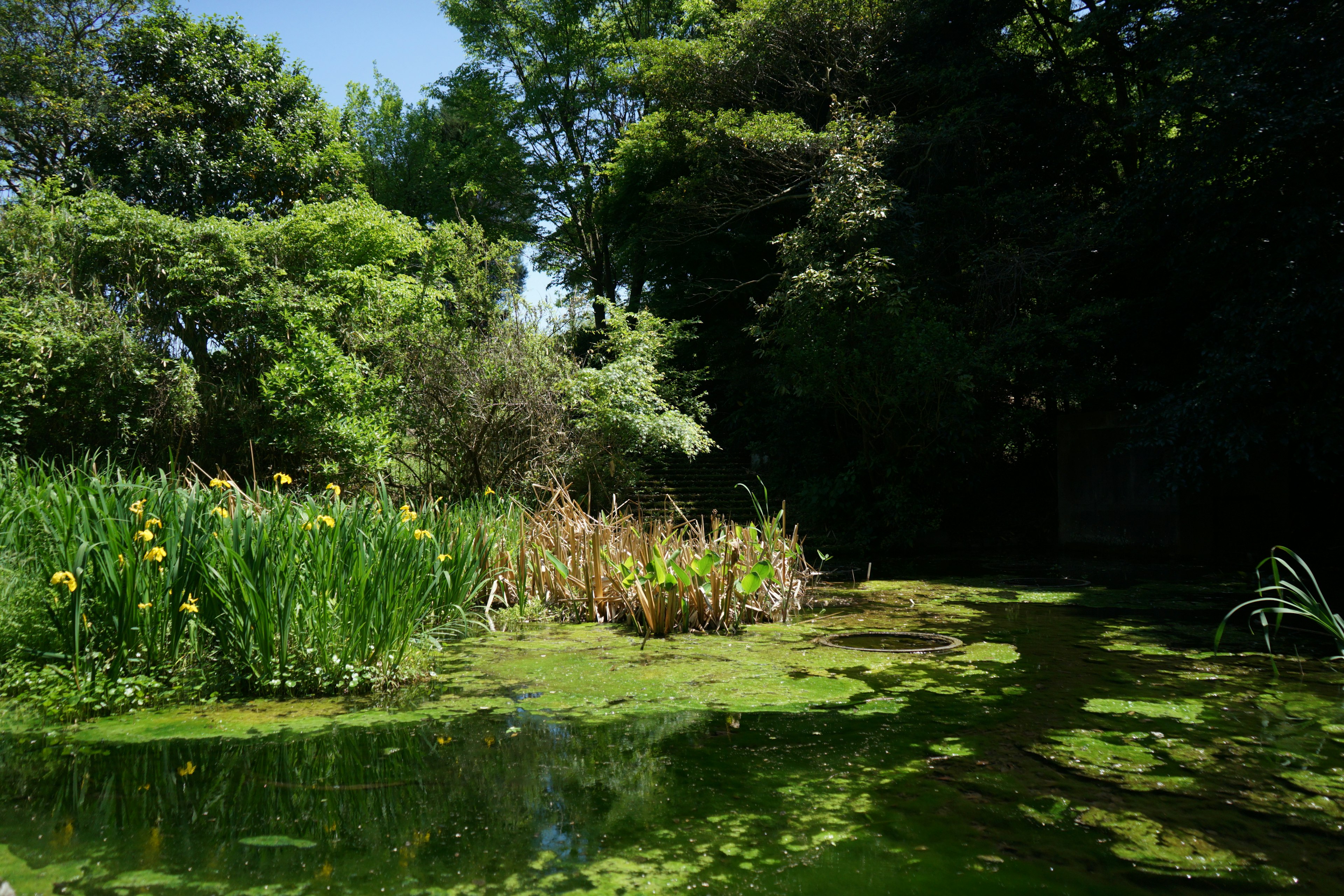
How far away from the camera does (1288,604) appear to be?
3721 millimetres

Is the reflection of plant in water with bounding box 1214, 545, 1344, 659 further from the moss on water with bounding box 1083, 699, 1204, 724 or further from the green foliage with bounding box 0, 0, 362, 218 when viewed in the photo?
the green foliage with bounding box 0, 0, 362, 218

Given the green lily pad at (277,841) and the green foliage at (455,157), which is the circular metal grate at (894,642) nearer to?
the green lily pad at (277,841)

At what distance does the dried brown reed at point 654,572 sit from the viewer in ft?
17.9

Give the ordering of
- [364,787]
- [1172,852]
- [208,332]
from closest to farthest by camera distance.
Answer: [1172,852], [364,787], [208,332]

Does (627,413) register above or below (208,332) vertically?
below

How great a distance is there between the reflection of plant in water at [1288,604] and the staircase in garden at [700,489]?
6.34m

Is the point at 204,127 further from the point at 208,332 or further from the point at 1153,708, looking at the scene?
the point at 1153,708

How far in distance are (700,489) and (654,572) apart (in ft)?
28.0

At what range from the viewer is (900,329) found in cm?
1041

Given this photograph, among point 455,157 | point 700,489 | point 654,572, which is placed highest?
point 455,157

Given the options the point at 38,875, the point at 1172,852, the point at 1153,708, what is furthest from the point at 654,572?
the point at 38,875

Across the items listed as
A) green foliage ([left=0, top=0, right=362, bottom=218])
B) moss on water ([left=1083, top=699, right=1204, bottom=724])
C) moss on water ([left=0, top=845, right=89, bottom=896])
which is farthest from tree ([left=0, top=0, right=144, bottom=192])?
moss on water ([left=1083, top=699, right=1204, bottom=724])

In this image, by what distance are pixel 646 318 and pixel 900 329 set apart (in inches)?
167

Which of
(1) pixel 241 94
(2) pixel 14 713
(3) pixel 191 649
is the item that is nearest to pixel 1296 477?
(3) pixel 191 649
